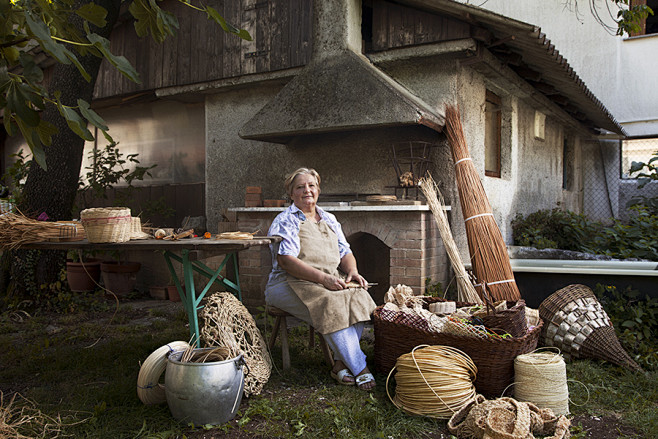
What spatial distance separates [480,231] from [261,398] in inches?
110

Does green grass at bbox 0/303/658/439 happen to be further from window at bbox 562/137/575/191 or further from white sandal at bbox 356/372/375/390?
window at bbox 562/137/575/191

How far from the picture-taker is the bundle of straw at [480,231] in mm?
4898

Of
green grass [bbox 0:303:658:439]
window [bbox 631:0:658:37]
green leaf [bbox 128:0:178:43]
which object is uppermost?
window [bbox 631:0:658:37]

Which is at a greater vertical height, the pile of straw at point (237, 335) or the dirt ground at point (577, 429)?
the pile of straw at point (237, 335)

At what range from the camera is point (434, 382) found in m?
3.21

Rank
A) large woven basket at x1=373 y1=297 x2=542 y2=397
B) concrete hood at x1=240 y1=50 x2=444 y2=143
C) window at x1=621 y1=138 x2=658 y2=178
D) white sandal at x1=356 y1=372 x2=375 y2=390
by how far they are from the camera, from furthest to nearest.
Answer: window at x1=621 y1=138 x2=658 y2=178 → concrete hood at x1=240 y1=50 x2=444 y2=143 → white sandal at x1=356 y1=372 x2=375 y2=390 → large woven basket at x1=373 y1=297 x2=542 y2=397

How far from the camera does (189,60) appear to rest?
24.4 ft

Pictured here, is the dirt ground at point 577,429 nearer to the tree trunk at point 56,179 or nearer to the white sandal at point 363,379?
the white sandal at point 363,379

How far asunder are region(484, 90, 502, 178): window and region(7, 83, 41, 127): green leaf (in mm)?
6233

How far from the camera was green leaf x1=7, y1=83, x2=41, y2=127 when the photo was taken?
1.82 meters

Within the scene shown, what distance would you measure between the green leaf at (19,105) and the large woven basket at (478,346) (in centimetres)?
271

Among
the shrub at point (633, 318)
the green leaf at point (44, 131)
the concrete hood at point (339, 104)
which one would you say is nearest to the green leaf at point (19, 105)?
the green leaf at point (44, 131)

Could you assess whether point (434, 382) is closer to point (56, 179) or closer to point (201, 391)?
point (201, 391)

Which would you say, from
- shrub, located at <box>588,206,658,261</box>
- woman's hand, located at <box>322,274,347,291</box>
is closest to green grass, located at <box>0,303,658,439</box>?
woman's hand, located at <box>322,274,347,291</box>
